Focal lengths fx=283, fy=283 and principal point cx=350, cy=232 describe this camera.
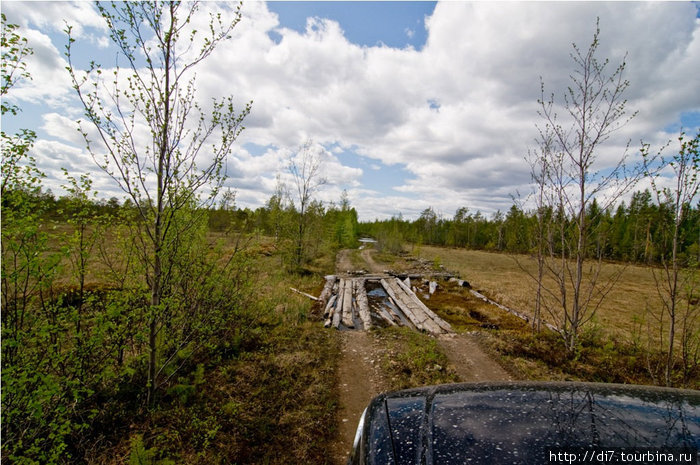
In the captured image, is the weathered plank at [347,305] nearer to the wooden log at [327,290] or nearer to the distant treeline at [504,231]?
the wooden log at [327,290]

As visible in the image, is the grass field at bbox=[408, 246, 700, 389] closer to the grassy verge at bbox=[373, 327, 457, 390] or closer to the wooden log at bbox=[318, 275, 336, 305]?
the grassy verge at bbox=[373, 327, 457, 390]

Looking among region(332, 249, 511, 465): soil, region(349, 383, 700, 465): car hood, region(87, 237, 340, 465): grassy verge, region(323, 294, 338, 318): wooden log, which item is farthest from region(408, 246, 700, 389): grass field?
region(87, 237, 340, 465): grassy verge

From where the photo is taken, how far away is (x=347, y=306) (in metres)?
11.5

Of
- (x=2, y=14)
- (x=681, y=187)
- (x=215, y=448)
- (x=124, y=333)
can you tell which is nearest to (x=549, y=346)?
(x=681, y=187)

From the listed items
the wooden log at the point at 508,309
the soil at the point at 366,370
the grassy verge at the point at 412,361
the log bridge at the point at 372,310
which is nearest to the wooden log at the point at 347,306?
the log bridge at the point at 372,310

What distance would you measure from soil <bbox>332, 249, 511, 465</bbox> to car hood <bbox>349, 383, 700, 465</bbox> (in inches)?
107

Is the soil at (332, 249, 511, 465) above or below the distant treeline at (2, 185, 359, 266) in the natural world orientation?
below

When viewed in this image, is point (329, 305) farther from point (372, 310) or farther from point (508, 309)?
point (508, 309)

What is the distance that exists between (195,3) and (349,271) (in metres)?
17.7

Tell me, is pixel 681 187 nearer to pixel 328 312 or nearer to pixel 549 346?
pixel 549 346

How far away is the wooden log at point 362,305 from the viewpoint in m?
9.99

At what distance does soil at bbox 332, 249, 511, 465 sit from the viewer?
4.72m

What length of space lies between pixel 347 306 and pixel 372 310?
1193 mm

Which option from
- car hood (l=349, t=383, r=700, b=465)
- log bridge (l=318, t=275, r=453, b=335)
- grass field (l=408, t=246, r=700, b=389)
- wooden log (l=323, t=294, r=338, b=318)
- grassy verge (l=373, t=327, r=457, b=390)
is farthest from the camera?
wooden log (l=323, t=294, r=338, b=318)
